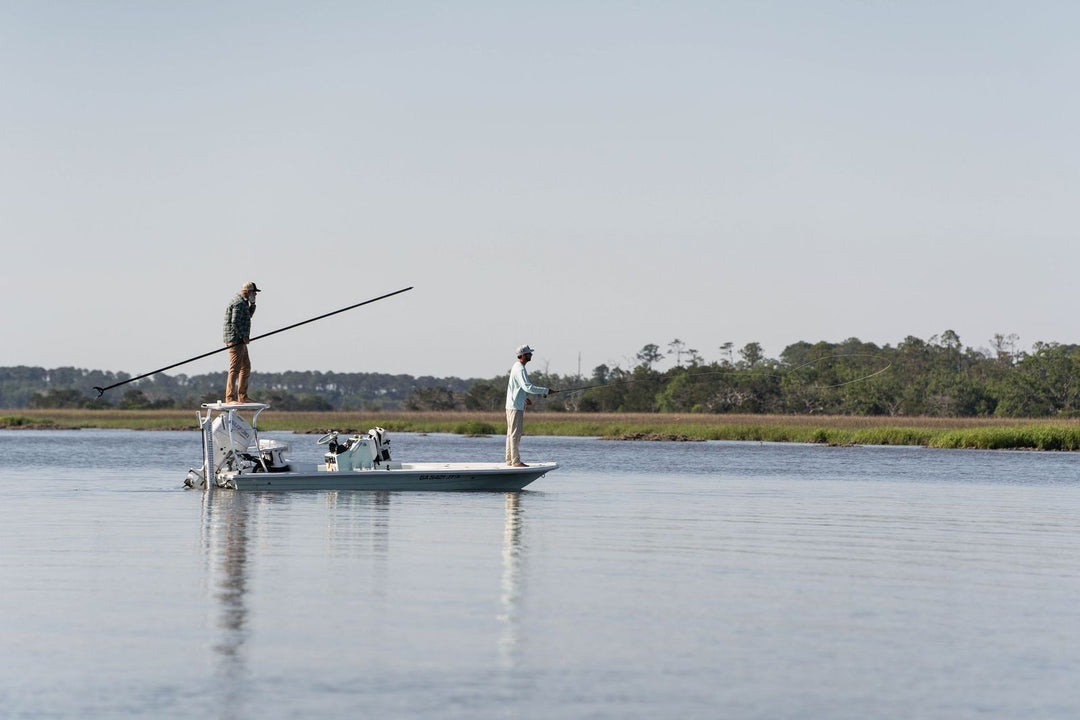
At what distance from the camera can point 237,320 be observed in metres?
20.3

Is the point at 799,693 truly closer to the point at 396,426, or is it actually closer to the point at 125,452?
the point at 125,452

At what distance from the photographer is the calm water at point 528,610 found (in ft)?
24.2

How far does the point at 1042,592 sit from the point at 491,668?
530 centimetres

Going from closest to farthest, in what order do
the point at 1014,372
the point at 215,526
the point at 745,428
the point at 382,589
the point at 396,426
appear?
the point at 382,589 → the point at 215,526 → the point at 745,428 → the point at 396,426 → the point at 1014,372

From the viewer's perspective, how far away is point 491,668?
795 centimetres

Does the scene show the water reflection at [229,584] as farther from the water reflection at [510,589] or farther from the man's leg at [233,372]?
the man's leg at [233,372]

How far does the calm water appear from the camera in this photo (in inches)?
290

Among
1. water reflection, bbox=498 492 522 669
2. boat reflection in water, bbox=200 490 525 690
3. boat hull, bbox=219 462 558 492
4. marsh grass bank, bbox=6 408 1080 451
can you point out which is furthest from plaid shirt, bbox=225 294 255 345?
marsh grass bank, bbox=6 408 1080 451

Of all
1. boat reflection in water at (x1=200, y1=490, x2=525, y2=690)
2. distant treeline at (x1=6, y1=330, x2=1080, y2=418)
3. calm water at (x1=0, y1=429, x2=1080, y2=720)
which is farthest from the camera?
distant treeline at (x1=6, y1=330, x2=1080, y2=418)

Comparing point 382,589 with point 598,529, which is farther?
point 598,529

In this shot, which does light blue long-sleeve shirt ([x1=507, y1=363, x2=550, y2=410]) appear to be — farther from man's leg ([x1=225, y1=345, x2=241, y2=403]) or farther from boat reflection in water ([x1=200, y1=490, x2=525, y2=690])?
man's leg ([x1=225, y1=345, x2=241, y2=403])

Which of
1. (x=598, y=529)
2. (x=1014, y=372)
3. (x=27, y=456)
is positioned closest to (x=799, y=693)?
(x=598, y=529)

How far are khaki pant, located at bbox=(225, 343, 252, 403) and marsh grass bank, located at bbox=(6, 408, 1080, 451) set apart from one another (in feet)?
108

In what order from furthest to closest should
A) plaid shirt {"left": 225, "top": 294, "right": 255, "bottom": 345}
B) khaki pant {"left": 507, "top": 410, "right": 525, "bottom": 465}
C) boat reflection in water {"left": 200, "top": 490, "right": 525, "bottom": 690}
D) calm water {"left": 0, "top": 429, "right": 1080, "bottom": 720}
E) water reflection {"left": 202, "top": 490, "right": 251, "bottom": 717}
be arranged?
khaki pant {"left": 507, "top": 410, "right": 525, "bottom": 465} < plaid shirt {"left": 225, "top": 294, "right": 255, "bottom": 345} < boat reflection in water {"left": 200, "top": 490, "right": 525, "bottom": 690} < water reflection {"left": 202, "top": 490, "right": 251, "bottom": 717} < calm water {"left": 0, "top": 429, "right": 1080, "bottom": 720}
